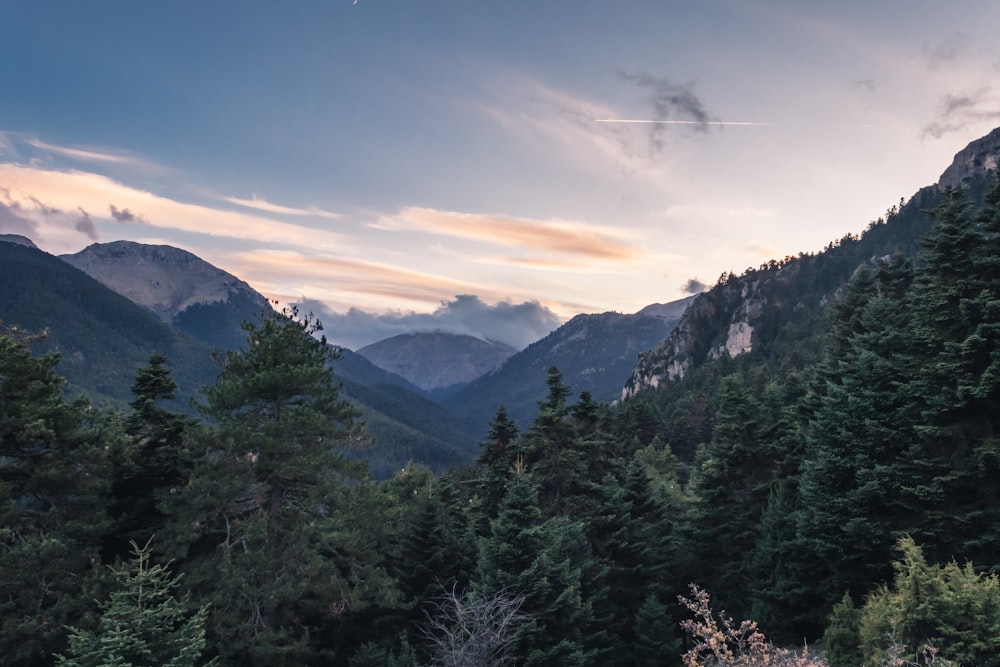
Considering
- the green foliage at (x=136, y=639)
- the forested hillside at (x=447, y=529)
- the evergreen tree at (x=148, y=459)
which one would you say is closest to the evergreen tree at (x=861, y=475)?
the forested hillside at (x=447, y=529)

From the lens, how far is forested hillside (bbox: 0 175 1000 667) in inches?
570

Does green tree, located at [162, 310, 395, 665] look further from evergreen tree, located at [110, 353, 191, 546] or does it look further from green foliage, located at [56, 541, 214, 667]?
green foliage, located at [56, 541, 214, 667]

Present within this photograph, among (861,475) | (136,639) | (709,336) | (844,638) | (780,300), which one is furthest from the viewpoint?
(709,336)

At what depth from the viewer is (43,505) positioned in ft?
58.3

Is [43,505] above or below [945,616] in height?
below

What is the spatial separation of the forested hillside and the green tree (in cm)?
8

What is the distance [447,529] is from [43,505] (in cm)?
1524

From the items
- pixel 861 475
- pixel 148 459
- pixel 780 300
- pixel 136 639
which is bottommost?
pixel 136 639

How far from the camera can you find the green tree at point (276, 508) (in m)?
17.9

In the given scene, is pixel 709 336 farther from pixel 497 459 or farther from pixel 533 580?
pixel 533 580

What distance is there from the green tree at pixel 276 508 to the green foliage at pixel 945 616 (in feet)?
51.3

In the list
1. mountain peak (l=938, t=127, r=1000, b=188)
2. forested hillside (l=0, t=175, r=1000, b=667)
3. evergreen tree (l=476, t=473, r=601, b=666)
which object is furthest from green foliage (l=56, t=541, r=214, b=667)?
mountain peak (l=938, t=127, r=1000, b=188)

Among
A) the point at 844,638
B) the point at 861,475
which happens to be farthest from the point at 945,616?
the point at 861,475

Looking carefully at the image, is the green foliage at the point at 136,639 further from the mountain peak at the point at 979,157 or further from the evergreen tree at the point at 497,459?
the mountain peak at the point at 979,157
